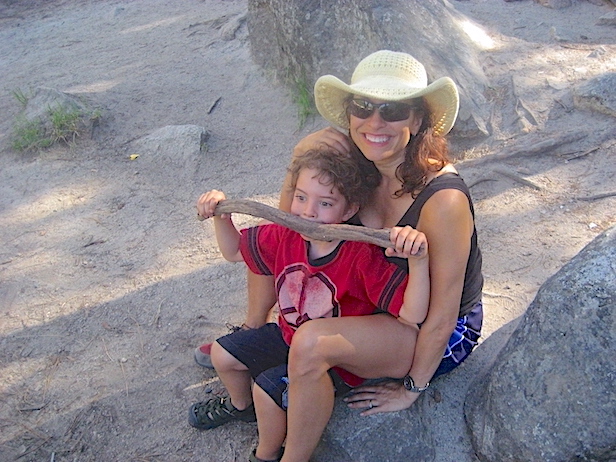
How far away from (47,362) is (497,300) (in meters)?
2.40

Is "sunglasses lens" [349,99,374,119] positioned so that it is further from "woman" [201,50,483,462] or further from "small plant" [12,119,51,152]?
"small plant" [12,119,51,152]

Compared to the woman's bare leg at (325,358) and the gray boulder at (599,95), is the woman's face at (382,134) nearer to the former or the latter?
the woman's bare leg at (325,358)

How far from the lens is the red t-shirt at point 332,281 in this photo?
2.27 metres

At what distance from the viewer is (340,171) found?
7.56 feet

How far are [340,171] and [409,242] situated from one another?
16.3 inches

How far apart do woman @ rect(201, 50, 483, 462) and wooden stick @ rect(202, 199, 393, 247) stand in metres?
0.20

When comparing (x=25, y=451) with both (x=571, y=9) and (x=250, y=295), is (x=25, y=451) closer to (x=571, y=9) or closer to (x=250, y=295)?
(x=250, y=295)

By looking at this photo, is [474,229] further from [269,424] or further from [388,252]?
[269,424]

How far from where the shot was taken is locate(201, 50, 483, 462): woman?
7.22ft

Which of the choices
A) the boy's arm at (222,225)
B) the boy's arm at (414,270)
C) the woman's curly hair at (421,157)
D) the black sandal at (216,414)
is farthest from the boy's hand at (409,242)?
the black sandal at (216,414)

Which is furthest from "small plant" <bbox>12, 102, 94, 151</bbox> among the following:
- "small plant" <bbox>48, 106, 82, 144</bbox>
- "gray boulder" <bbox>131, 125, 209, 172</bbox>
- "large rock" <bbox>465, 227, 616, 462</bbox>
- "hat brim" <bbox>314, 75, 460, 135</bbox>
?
"large rock" <bbox>465, 227, 616, 462</bbox>

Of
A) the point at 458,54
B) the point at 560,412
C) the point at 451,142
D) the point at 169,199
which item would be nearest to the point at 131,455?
the point at 560,412

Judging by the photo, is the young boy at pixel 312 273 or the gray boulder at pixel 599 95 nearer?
the young boy at pixel 312 273

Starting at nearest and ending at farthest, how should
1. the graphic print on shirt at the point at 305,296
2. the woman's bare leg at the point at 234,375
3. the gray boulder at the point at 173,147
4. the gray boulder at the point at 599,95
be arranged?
the graphic print on shirt at the point at 305,296 → the woman's bare leg at the point at 234,375 → the gray boulder at the point at 599,95 → the gray boulder at the point at 173,147
